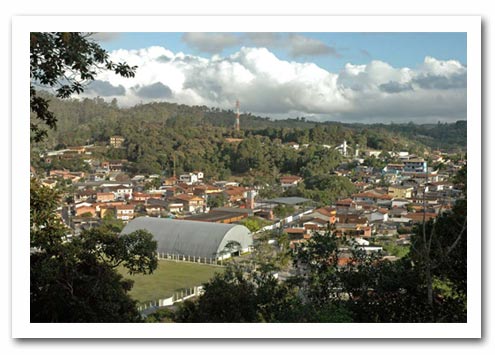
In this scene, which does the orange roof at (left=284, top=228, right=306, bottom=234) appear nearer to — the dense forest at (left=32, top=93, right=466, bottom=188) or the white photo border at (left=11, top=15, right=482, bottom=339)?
the white photo border at (left=11, top=15, right=482, bottom=339)

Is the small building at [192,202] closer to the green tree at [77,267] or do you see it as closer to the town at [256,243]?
the town at [256,243]

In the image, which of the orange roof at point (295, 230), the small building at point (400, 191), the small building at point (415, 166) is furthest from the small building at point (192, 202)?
the small building at point (415, 166)

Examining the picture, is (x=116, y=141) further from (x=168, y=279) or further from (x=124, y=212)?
(x=168, y=279)

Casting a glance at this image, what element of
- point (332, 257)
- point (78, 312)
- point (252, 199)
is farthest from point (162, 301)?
point (252, 199)

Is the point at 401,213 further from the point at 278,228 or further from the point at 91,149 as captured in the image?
the point at 91,149

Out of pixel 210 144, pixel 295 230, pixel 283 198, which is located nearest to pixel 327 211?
pixel 295 230

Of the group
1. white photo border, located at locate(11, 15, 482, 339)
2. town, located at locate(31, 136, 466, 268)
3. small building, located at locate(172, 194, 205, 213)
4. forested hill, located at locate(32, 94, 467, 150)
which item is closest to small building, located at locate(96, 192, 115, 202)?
town, located at locate(31, 136, 466, 268)
